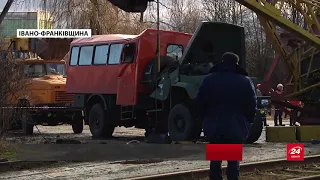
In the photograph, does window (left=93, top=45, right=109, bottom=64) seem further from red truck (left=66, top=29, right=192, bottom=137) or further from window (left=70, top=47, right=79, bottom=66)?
window (left=70, top=47, right=79, bottom=66)

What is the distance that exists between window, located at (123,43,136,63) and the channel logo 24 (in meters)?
5.51

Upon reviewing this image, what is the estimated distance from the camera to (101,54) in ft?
61.6

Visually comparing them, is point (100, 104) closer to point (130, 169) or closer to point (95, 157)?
point (95, 157)

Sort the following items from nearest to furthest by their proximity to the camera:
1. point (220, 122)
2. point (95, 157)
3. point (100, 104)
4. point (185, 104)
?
1. point (220, 122)
2. point (95, 157)
3. point (185, 104)
4. point (100, 104)

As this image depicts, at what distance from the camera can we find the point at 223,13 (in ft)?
163

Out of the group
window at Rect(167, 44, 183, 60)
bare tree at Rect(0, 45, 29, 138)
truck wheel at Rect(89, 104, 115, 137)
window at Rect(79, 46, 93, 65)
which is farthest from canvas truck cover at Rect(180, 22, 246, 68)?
bare tree at Rect(0, 45, 29, 138)

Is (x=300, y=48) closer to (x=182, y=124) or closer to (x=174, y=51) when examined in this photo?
(x=174, y=51)

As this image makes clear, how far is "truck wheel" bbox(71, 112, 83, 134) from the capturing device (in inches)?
807

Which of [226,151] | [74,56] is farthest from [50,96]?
[226,151]

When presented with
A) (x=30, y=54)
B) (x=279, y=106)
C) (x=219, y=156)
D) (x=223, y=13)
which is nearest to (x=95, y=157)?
(x=219, y=156)

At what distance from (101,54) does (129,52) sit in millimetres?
1453

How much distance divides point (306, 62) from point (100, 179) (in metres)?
10.7

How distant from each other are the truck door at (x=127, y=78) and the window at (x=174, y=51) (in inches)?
44.4

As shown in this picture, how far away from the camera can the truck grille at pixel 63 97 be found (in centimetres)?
2095
